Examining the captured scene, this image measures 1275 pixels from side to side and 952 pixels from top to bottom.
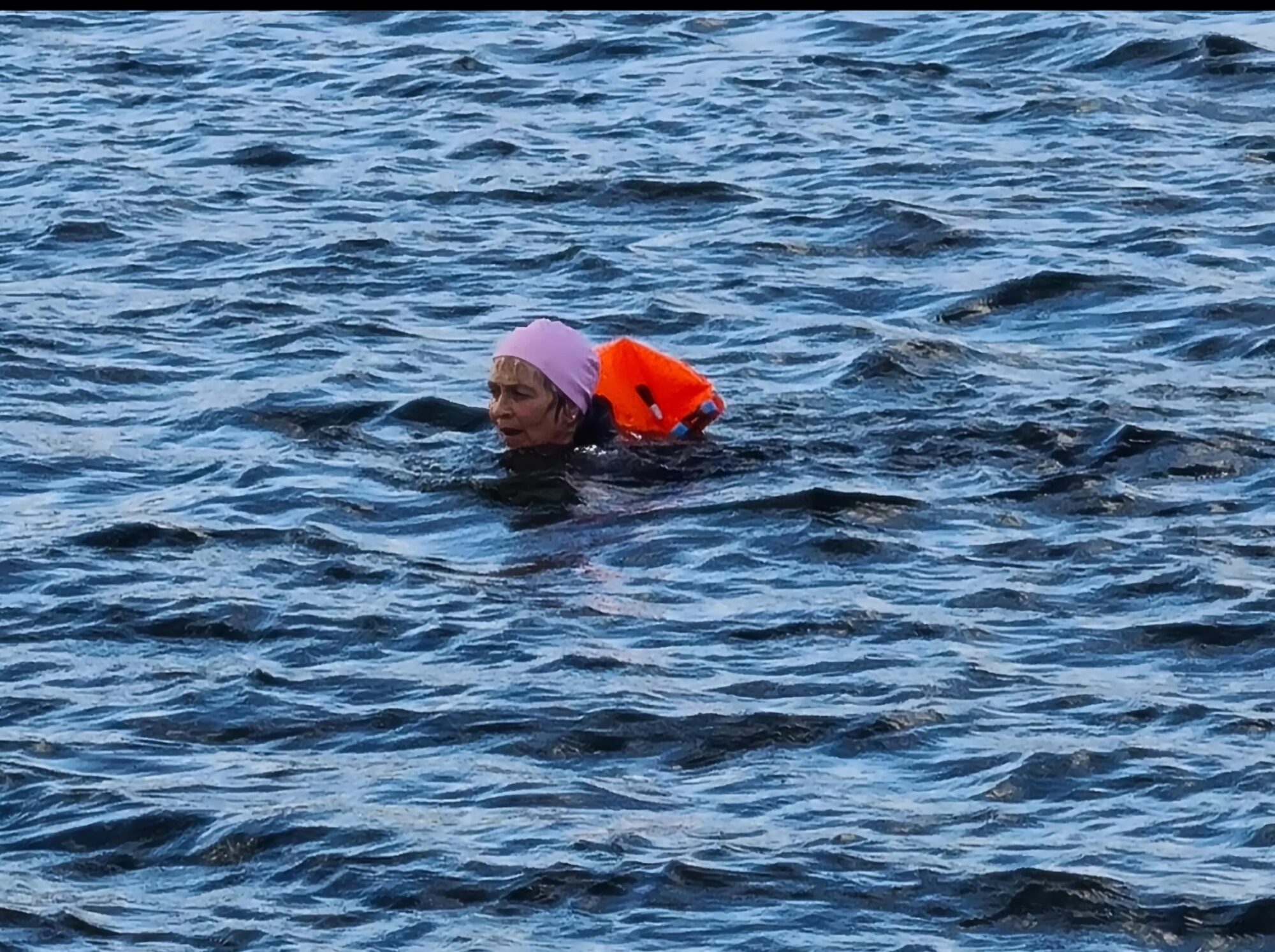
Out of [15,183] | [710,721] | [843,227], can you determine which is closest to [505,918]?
[710,721]

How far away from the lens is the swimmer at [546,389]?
12.1m

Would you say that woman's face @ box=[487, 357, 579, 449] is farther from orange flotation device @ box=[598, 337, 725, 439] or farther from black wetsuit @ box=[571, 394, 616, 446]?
orange flotation device @ box=[598, 337, 725, 439]

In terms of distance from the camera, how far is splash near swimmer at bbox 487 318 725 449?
1211 centimetres

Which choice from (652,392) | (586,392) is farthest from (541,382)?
(652,392)

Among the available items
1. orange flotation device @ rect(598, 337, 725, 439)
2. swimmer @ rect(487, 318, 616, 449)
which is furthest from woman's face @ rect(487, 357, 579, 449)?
orange flotation device @ rect(598, 337, 725, 439)

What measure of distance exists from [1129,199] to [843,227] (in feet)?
6.13

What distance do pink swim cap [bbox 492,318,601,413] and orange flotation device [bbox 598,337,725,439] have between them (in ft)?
0.56

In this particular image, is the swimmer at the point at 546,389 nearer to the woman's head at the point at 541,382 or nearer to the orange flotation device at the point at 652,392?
the woman's head at the point at 541,382

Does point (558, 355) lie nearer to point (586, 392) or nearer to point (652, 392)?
point (586, 392)

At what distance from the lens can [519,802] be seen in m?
8.52

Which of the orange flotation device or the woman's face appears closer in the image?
the woman's face

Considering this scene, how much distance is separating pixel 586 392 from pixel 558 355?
26cm

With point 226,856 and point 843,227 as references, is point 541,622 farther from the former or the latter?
point 843,227

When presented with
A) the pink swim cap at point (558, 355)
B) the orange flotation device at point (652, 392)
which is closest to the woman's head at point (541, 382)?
the pink swim cap at point (558, 355)
